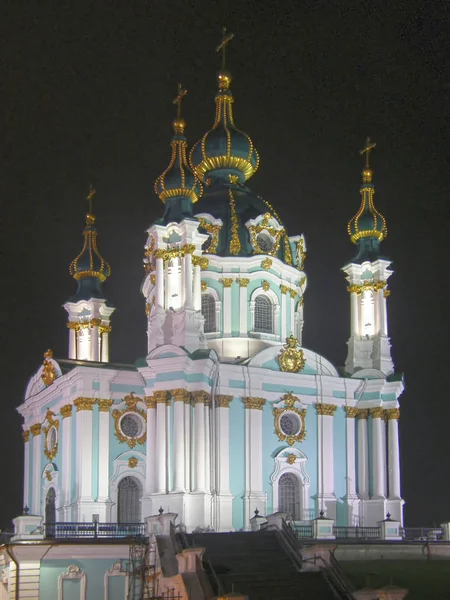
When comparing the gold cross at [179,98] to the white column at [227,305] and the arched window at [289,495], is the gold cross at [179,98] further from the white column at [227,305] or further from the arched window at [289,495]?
the arched window at [289,495]

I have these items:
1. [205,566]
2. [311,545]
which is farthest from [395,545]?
[205,566]

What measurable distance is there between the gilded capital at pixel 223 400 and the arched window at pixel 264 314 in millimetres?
3709

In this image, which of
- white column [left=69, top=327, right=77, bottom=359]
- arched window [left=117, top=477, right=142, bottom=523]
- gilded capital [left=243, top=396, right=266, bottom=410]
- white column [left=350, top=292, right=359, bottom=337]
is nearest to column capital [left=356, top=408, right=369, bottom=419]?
white column [left=350, top=292, right=359, bottom=337]

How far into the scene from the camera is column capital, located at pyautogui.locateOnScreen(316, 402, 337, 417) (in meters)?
37.2

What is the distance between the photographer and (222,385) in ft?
116

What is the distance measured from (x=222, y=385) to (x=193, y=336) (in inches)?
66.0

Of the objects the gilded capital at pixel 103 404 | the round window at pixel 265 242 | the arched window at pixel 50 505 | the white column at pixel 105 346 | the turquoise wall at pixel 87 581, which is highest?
the round window at pixel 265 242

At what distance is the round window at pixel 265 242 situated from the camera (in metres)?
39.0

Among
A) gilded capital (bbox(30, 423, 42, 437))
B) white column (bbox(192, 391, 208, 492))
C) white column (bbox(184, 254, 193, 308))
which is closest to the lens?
white column (bbox(192, 391, 208, 492))

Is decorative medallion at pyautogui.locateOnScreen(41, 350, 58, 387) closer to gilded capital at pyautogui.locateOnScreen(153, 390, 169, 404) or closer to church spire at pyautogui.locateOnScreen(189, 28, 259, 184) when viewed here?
gilded capital at pyautogui.locateOnScreen(153, 390, 169, 404)

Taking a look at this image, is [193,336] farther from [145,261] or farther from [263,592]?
[263,592]

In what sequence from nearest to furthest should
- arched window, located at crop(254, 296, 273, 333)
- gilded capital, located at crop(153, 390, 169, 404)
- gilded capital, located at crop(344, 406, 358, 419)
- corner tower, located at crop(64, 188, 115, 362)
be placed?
gilded capital, located at crop(153, 390, 169, 404), gilded capital, located at crop(344, 406, 358, 419), arched window, located at crop(254, 296, 273, 333), corner tower, located at crop(64, 188, 115, 362)

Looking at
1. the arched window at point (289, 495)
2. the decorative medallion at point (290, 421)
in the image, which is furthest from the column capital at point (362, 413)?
the arched window at point (289, 495)

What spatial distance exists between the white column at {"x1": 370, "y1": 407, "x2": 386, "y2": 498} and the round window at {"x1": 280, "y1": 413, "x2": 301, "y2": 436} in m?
2.60
